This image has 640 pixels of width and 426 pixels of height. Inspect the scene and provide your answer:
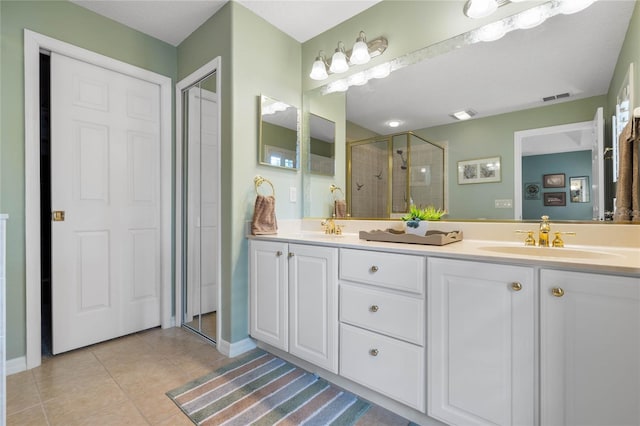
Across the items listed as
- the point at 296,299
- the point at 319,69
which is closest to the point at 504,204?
the point at 296,299

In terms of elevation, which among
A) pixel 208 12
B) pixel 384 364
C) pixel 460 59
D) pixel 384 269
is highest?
pixel 208 12

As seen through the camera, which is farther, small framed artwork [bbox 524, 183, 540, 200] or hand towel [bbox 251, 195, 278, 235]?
hand towel [bbox 251, 195, 278, 235]

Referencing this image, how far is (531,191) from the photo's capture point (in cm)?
155

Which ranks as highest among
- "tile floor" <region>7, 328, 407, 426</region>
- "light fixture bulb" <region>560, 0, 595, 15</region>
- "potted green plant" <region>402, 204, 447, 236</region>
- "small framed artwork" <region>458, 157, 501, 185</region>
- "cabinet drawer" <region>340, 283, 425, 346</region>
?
"light fixture bulb" <region>560, 0, 595, 15</region>

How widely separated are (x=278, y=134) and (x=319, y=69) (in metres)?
0.57

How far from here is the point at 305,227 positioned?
2514 millimetres

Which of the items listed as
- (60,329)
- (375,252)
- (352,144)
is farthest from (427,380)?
(60,329)

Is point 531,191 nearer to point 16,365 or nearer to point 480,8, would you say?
point 480,8

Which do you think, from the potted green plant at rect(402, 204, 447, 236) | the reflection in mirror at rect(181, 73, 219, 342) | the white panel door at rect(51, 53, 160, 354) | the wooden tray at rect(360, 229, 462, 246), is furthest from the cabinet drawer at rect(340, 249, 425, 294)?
the white panel door at rect(51, 53, 160, 354)

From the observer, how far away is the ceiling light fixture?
202 cm

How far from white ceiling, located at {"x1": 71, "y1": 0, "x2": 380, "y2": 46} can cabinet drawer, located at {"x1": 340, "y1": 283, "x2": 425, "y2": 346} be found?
73.6 inches

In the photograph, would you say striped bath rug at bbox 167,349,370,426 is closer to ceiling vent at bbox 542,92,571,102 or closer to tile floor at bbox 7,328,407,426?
tile floor at bbox 7,328,407,426

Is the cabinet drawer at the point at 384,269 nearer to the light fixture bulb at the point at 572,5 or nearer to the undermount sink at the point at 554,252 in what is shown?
the undermount sink at the point at 554,252

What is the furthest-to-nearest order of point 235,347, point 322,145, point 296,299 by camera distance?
point 322,145, point 235,347, point 296,299
